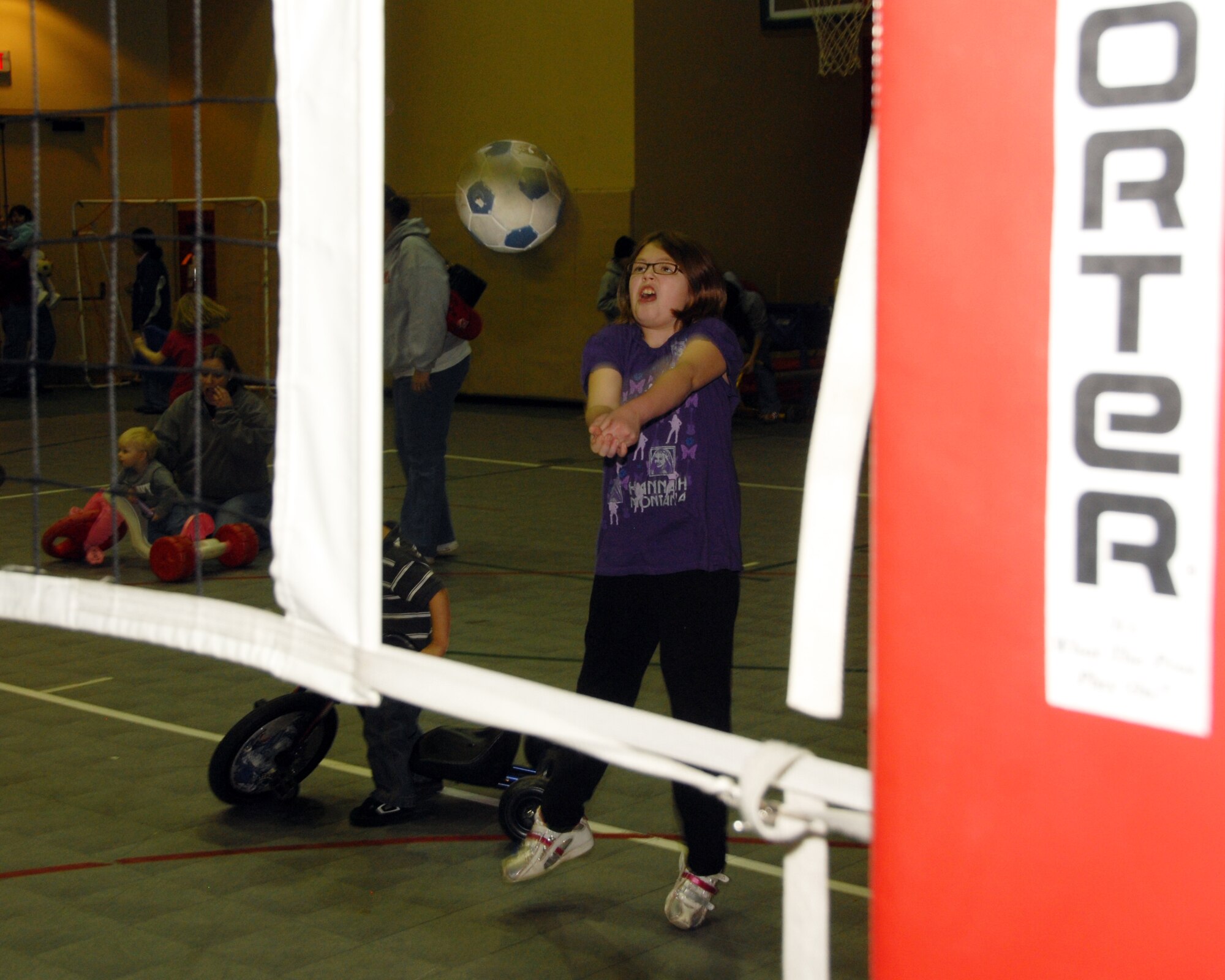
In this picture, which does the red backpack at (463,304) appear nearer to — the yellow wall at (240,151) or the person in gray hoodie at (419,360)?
the person in gray hoodie at (419,360)

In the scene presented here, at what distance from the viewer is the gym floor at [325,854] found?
311 cm

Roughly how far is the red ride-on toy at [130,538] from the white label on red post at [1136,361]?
651 centimetres

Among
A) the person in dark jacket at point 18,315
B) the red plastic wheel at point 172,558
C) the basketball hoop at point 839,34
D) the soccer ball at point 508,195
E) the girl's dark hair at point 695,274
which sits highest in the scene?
the basketball hoop at point 839,34

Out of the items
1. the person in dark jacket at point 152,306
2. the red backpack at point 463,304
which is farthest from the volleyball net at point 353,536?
the person in dark jacket at point 152,306

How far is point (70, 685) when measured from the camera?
5.19 m

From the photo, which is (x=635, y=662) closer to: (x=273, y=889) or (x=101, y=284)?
(x=273, y=889)

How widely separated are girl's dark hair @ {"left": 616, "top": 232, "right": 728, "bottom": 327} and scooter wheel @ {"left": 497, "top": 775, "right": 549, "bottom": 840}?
4.16 feet

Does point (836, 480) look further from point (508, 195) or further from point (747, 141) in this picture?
point (747, 141)

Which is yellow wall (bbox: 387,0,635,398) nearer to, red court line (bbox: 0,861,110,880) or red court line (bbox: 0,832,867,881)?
red court line (bbox: 0,832,867,881)

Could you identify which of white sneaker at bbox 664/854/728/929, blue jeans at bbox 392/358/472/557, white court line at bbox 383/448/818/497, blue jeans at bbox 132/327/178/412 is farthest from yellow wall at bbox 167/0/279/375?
white sneaker at bbox 664/854/728/929

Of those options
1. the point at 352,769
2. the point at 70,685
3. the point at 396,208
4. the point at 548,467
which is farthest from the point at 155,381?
the point at 352,769

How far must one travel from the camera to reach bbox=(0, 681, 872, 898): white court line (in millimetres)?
3525

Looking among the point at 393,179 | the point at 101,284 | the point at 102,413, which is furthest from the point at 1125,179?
the point at 101,284

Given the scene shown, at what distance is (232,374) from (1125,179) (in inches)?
49.5
